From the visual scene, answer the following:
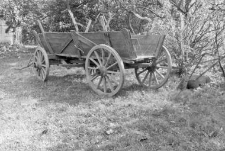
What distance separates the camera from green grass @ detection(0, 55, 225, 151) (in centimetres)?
318

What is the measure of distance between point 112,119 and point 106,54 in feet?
5.36

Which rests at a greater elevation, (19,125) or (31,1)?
(31,1)

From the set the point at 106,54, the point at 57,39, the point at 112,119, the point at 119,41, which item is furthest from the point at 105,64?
the point at 57,39

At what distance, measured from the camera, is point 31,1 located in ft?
41.2

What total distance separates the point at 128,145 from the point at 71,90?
268cm

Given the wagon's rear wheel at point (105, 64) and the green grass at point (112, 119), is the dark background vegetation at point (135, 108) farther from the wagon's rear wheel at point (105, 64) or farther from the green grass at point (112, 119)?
the wagon's rear wheel at point (105, 64)

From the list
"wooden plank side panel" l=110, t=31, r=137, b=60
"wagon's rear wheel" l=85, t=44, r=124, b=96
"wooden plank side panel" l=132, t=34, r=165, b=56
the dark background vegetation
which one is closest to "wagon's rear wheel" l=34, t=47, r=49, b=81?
the dark background vegetation

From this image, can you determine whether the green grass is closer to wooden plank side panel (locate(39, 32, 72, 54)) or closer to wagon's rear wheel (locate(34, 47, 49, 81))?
wagon's rear wheel (locate(34, 47, 49, 81))

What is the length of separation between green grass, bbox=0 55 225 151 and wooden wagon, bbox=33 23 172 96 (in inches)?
15.2

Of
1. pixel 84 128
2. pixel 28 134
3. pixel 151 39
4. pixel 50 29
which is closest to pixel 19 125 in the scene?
pixel 28 134

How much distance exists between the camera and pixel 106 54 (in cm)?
514

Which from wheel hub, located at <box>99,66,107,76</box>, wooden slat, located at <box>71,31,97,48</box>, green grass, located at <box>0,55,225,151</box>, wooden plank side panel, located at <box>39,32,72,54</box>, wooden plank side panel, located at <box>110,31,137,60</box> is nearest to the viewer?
green grass, located at <box>0,55,225,151</box>

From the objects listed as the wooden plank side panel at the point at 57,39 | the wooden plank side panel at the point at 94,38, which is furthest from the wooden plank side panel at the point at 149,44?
the wooden plank side panel at the point at 57,39

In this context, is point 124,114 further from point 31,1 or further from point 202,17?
point 31,1
